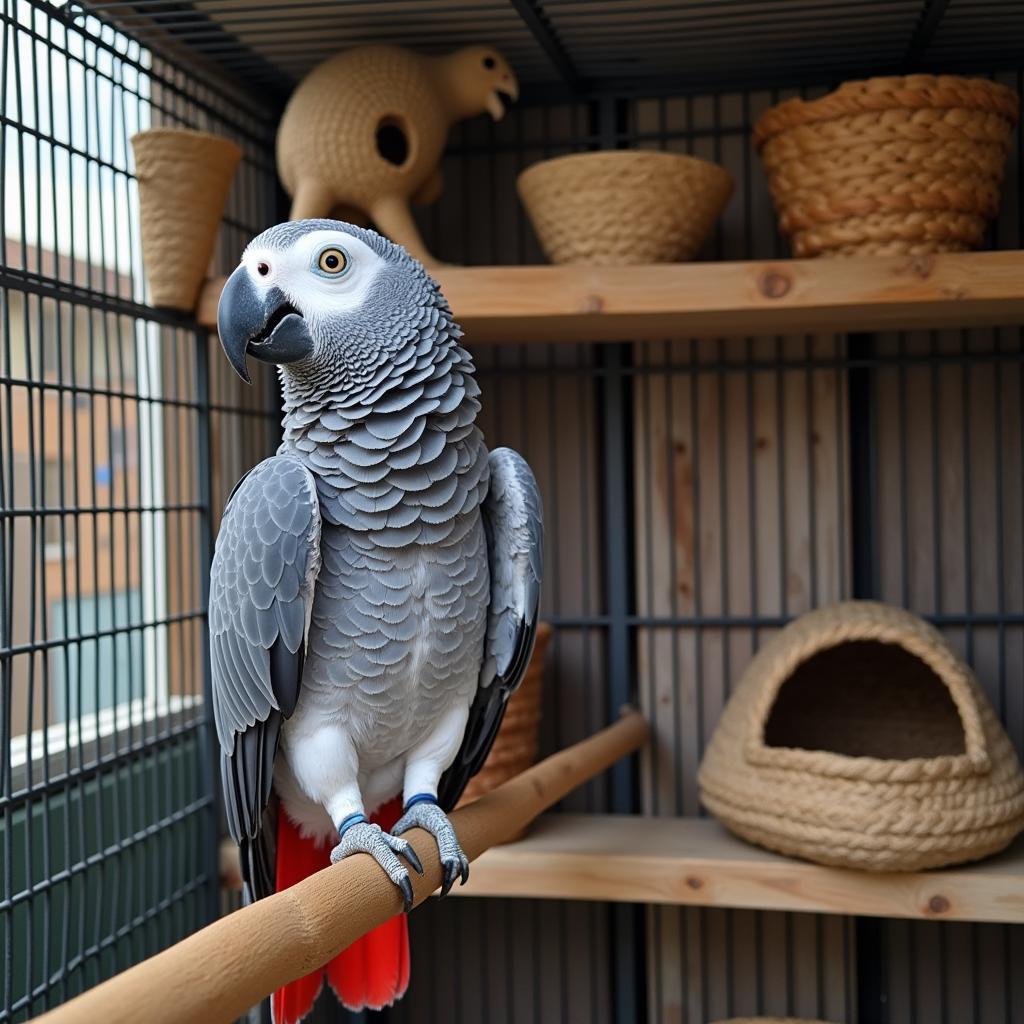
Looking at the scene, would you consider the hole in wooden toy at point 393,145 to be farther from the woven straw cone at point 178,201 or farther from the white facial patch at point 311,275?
the white facial patch at point 311,275

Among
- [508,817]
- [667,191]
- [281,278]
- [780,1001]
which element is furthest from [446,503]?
[780,1001]

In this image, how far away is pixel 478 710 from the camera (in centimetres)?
125

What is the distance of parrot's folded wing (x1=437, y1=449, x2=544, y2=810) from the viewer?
1.19 metres

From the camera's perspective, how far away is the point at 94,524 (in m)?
1.45

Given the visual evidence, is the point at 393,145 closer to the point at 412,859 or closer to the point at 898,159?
the point at 898,159

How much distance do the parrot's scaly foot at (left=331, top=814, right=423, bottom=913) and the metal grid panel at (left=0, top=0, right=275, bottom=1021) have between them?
15.9 inches

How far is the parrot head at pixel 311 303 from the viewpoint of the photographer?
1.02 metres

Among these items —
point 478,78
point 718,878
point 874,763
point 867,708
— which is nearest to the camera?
point 874,763

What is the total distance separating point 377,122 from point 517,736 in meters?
0.89

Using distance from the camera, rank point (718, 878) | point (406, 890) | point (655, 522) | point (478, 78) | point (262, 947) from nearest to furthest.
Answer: point (262, 947), point (406, 890), point (718, 878), point (478, 78), point (655, 522)

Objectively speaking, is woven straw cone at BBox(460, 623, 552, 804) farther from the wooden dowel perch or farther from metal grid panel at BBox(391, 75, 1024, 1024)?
the wooden dowel perch

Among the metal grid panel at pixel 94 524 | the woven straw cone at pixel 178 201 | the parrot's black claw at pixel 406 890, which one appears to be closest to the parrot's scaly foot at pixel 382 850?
the parrot's black claw at pixel 406 890

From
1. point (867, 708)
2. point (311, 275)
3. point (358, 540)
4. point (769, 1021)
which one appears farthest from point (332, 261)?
point (769, 1021)

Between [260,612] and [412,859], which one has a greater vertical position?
[260,612]
